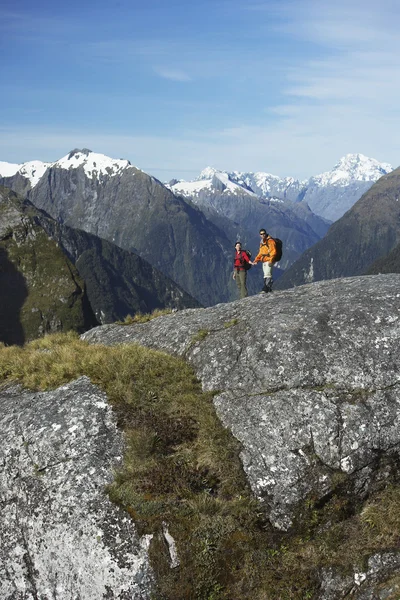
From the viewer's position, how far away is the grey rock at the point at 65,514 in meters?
10.9

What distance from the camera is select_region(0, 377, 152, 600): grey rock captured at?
10938 mm

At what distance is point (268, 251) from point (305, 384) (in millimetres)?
11424

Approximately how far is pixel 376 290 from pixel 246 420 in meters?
8.33

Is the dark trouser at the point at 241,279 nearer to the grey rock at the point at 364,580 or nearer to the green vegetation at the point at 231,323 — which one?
the green vegetation at the point at 231,323

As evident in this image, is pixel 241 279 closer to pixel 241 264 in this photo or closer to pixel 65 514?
pixel 241 264

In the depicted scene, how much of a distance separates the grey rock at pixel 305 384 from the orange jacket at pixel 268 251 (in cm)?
574

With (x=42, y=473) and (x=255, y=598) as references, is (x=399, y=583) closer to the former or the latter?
(x=255, y=598)

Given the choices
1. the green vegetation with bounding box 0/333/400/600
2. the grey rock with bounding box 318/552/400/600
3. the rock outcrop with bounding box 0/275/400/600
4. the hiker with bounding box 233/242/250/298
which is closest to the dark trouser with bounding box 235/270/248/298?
the hiker with bounding box 233/242/250/298

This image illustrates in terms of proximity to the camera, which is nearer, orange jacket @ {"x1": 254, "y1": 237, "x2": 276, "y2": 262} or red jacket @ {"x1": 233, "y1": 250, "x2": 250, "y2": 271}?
orange jacket @ {"x1": 254, "y1": 237, "x2": 276, "y2": 262}

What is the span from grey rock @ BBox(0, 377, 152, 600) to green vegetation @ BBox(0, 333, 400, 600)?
457mm

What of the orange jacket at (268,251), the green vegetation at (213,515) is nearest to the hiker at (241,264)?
the orange jacket at (268,251)

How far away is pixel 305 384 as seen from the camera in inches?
564

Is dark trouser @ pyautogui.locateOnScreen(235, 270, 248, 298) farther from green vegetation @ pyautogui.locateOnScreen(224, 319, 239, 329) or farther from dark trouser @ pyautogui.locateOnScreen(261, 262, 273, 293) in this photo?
green vegetation @ pyautogui.locateOnScreen(224, 319, 239, 329)

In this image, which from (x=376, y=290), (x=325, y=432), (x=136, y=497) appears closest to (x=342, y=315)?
(x=376, y=290)
